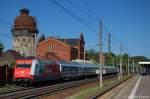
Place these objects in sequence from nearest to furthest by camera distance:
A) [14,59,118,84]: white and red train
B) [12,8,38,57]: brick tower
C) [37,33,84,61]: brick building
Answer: [14,59,118,84]: white and red train < [12,8,38,57]: brick tower < [37,33,84,61]: brick building

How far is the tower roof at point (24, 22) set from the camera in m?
107

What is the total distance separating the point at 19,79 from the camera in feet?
123

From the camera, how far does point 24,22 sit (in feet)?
355

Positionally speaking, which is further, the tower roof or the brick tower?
the tower roof

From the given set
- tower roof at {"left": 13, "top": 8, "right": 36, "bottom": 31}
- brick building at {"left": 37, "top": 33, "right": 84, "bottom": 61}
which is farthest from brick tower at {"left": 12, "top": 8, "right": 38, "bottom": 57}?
brick building at {"left": 37, "top": 33, "right": 84, "bottom": 61}

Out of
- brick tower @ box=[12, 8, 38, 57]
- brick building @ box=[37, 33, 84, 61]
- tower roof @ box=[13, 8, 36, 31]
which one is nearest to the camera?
brick tower @ box=[12, 8, 38, 57]

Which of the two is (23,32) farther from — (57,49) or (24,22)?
(57,49)

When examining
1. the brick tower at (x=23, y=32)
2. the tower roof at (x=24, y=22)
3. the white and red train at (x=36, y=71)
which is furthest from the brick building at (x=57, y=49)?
the white and red train at (x=36, y=71)

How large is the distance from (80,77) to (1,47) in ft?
86.2

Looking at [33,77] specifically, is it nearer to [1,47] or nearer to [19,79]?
[19,79]

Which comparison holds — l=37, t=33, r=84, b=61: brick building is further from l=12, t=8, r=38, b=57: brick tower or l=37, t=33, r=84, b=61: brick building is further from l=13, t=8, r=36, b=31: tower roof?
l=13, t=8, r=36, b=31: tower roof

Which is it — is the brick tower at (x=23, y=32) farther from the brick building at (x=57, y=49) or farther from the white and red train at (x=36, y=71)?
the white and red train at (x=36, y=71)

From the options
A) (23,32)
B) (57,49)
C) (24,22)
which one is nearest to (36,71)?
(23,32)

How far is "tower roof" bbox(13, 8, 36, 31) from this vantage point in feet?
351
